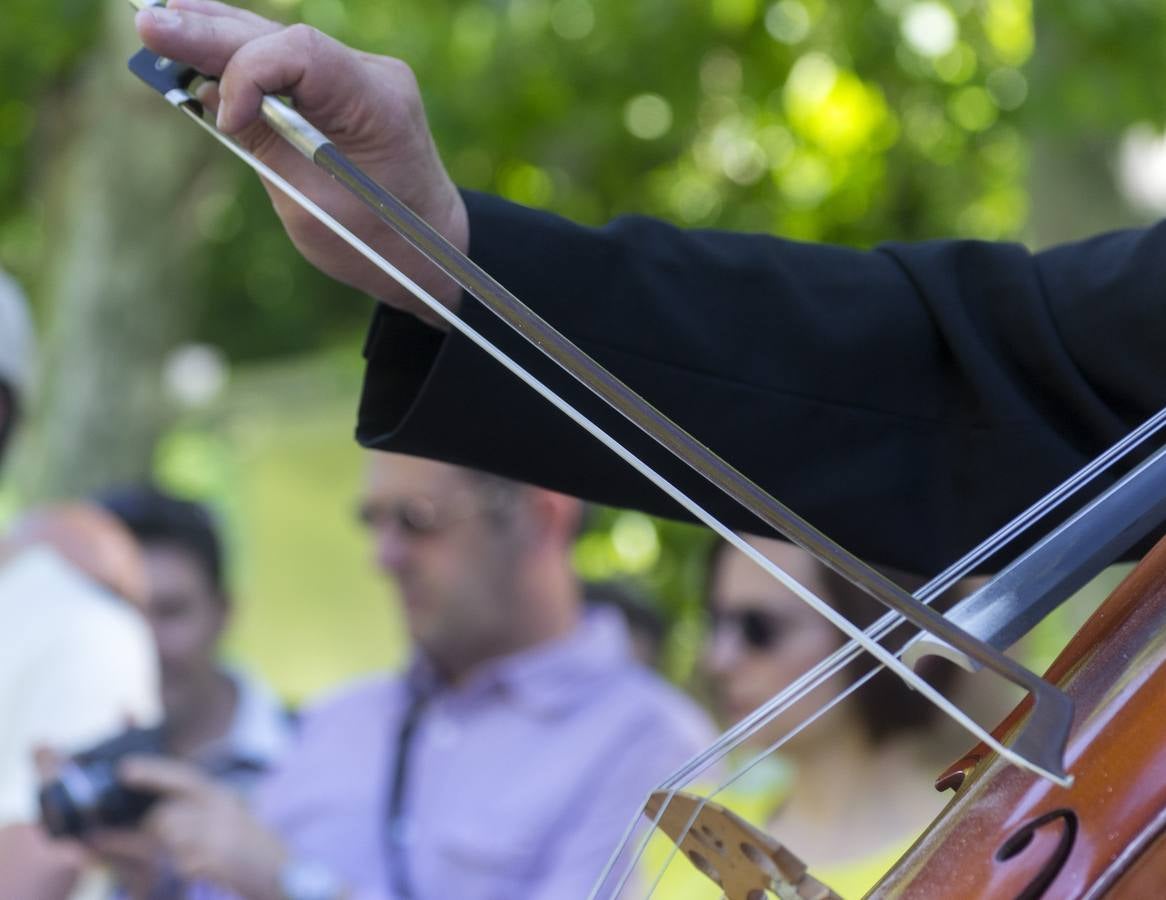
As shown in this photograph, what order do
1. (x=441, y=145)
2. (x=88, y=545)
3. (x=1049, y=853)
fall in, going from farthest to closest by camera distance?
(x=441, y=145), (x=88, y=545), (x=1049, y=853)

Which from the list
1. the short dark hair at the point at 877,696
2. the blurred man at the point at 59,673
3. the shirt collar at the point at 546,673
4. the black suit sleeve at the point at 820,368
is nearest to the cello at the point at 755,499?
the black suit sleeve at the point at 820,368

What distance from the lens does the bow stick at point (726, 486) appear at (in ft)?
2.96

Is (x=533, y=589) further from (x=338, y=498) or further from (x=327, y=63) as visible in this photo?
(x=338, y=498)

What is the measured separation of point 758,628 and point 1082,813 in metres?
1.90

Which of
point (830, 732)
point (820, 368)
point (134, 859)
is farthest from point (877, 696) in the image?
point (820, 368)

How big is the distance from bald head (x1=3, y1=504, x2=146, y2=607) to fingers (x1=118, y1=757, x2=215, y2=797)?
2.17 feet

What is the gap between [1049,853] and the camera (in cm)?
88

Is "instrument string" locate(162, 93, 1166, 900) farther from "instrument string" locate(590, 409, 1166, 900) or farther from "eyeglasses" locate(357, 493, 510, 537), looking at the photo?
"eyeglasses" locate(357, 493, 510, 537)

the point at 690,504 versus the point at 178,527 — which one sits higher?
the point at 178,527

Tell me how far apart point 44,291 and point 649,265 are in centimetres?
740

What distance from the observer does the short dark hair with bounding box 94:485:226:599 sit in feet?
13.7

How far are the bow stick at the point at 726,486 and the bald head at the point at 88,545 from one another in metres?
2.32

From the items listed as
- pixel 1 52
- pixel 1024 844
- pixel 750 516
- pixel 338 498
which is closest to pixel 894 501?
pixel 750 516

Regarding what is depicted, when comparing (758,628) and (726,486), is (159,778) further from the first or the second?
(726,486)
